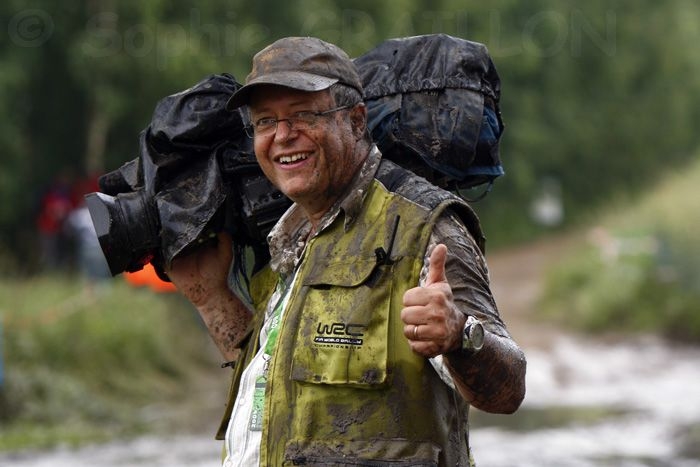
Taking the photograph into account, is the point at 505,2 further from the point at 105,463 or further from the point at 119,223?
the point at 119,223

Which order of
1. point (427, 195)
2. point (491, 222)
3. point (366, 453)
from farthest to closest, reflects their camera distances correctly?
point (491, 222), point (427, 195), point (366, 453)

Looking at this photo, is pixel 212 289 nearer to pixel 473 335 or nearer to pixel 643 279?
pixel 473 335

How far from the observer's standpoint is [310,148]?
4055 millimetres

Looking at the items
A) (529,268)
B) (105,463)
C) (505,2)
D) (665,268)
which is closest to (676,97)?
(505,2)

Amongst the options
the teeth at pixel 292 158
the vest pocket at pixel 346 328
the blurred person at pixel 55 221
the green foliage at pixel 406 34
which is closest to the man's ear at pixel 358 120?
the teeth at pixel 292 158

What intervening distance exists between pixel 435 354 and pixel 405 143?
1031mm

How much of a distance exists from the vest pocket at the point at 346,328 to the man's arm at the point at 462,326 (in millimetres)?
169

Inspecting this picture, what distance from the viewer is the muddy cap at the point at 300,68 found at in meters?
4.01

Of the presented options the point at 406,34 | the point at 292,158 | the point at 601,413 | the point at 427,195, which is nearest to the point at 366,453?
the point at 427,195

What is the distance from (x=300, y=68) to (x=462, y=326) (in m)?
0.84

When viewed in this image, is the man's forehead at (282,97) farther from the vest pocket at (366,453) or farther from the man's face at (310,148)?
the vest pocket at (366,453)

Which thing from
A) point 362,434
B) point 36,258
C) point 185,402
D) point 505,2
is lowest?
point 362,434

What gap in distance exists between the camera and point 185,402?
16.6 meters

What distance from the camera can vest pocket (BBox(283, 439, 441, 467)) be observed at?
379cm
